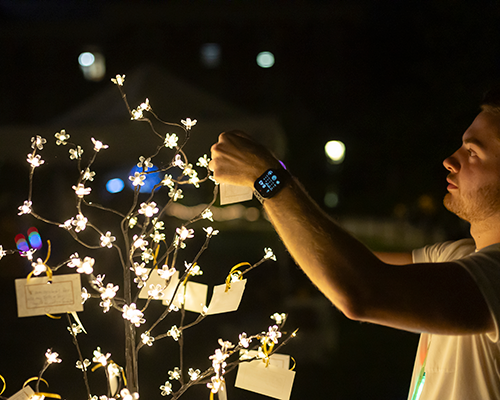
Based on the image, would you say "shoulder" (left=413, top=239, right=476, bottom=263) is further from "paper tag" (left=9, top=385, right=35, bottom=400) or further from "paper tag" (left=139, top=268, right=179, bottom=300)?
"paper tag" (left=9, top=385, right=35, bottom=400)

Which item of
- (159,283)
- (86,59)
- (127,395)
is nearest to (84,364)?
(127,395)

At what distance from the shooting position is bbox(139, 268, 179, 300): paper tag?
1.01 m

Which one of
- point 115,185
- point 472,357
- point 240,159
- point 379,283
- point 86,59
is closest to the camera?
point 379,283

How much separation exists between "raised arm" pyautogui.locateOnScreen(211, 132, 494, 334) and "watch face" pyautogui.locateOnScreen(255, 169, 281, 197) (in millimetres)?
57

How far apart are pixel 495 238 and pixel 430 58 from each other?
5.08 metres

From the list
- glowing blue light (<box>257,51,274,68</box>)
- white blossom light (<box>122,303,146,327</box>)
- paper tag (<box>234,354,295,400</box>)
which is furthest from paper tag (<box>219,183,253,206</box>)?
glowing blue light (<box>257,51,274,68</box>)

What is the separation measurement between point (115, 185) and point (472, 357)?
4.40 metres

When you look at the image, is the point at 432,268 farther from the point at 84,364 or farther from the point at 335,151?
the point at 335,151

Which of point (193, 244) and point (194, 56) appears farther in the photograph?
point (194, 56)

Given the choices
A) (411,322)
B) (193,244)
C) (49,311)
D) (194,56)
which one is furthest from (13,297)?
(194,56)

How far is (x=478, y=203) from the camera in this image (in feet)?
3.01

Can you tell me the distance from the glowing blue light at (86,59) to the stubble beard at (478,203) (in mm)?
7115

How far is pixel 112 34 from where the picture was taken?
771cm

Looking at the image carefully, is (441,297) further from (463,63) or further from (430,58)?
(430,58)
